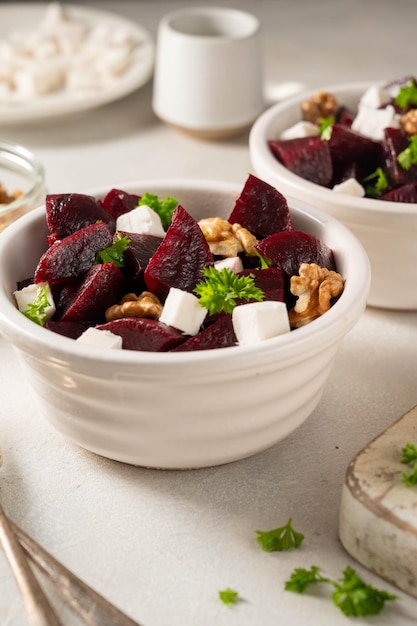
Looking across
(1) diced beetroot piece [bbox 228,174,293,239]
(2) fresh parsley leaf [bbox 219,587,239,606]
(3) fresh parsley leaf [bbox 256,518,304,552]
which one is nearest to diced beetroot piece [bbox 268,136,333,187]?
(1) diced beetroot piece [bbox 228,174,293,239]

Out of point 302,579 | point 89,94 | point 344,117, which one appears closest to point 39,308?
point 302,579

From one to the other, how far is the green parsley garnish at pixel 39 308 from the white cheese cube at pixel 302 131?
66 centimetres

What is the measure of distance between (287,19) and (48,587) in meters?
2.60

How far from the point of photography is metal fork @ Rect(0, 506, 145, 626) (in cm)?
100

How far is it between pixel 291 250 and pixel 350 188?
299mm

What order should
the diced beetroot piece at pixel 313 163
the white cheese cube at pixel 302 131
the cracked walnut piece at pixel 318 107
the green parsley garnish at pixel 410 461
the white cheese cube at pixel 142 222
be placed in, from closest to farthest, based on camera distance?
Answer: the green parsley garnish at pixel 410 461, the white cheese cube at pixel 142 222, the diced beetroot piece at pixel 313 163, the white cheese cube at pixel 302 131, the cracked walnut piece at pixel 318 107

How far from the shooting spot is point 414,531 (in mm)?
1053

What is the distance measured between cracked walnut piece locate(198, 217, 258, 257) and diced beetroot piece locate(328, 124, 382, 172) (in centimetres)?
33

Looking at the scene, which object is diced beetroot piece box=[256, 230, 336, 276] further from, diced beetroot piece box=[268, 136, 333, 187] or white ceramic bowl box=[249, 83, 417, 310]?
diced beetroot piece box=[268, 136, 333, 187]

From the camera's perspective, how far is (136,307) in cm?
122

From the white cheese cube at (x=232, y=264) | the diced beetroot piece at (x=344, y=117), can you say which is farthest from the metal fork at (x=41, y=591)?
the diced beetroot piece at (x=344, y=117)

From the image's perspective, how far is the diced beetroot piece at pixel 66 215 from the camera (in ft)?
4.44

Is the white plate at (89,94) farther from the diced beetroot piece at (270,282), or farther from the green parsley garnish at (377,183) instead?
the diced beetroot piece at (270,282)

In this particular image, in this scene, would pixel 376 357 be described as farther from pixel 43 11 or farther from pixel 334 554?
pixel 43 11
